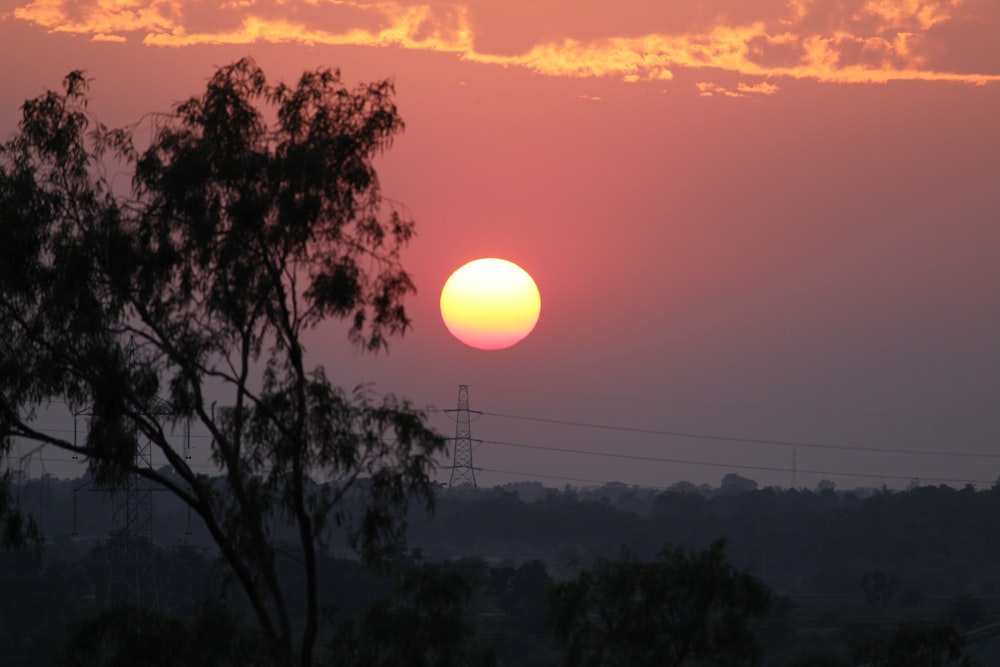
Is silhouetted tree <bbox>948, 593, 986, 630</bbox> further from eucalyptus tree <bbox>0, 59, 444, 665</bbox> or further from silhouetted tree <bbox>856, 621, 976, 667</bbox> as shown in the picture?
eucalyptus tree <bbox>0, 59, 444, 665</bbox>

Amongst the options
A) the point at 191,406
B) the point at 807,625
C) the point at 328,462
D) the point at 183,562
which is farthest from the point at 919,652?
the point at 183,562

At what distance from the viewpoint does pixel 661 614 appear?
3647 cm

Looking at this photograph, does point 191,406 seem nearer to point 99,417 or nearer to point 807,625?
point 99,417

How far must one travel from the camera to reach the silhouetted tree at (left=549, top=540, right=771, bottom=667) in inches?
1419

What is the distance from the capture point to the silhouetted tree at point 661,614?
36.0 metres

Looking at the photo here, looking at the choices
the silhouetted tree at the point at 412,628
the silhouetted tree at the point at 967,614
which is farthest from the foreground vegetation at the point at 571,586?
the silhouetted tree at the point at 967,614

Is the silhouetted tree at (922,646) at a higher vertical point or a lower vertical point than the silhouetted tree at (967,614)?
higher

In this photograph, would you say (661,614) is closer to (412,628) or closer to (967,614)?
(412,628)

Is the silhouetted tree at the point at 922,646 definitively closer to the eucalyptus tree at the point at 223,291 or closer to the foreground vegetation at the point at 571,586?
the foreground vegetation at the point at 571,586

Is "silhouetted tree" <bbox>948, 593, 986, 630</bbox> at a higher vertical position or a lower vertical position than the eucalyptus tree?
lower

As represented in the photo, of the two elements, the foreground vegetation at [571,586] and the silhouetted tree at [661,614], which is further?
the silhouetted tree at [661,614]

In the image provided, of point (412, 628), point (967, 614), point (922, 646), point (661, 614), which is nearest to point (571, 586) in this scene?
point (661, 614)

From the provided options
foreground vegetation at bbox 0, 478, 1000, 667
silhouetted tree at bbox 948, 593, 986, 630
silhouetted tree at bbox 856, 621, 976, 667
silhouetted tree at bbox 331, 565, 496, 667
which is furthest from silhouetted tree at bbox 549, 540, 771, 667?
silhouetted tree at bbox 948, 593, 986, 630

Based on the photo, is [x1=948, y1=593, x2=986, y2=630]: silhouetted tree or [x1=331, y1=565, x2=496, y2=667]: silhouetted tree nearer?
[x1=331, y1=565, x2=496, y2=667]: silhouetted tree
